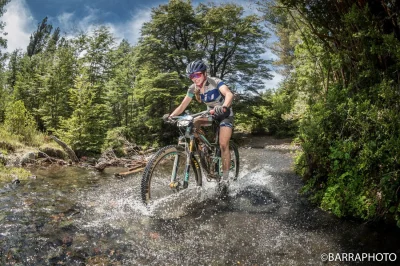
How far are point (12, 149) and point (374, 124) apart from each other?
15.6 metres

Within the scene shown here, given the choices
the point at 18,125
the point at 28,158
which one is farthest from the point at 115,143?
the point at 28,158

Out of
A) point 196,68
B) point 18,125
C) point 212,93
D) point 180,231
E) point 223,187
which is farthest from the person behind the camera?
point 18,125

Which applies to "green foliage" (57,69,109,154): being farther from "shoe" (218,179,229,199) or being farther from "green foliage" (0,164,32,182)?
"shoe" (218,179,229,199)

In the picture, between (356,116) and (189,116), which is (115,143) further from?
(356,116)

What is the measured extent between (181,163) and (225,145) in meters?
1.17

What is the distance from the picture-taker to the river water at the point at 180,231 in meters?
3.00

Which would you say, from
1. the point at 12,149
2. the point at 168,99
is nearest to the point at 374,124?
the point at 12,149

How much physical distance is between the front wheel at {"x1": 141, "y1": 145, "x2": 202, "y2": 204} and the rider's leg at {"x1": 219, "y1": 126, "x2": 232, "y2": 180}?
0.77 meters

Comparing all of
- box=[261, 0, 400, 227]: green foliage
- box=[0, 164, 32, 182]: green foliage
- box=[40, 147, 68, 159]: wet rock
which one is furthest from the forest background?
box=[0, 164, 32, 182]: green foliage

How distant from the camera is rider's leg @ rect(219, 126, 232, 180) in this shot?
542 cm

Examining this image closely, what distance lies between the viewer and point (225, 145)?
5520mm

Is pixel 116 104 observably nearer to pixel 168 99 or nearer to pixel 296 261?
pixel 168 99

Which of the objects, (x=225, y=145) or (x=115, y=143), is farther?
(x=115, y=143)

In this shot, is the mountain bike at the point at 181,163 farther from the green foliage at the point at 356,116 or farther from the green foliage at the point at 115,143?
the green foliage at the point at 115,143
